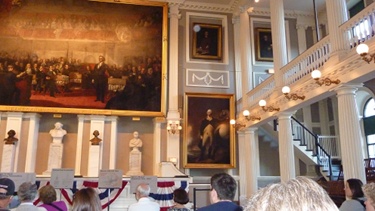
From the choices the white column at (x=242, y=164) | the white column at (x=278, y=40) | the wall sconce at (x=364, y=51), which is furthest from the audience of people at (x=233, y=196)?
the white column at (x=242, y=164)

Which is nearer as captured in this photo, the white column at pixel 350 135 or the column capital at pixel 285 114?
the white column at pixel 350 135

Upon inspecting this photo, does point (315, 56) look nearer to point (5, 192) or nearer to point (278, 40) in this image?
point (278, 40)

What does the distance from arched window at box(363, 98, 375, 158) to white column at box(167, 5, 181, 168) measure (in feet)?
27.9

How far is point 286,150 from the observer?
10.7 meters

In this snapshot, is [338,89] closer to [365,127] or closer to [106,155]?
[365,127]

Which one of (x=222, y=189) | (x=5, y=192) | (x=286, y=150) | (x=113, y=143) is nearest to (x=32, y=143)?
(x=113, y=143)

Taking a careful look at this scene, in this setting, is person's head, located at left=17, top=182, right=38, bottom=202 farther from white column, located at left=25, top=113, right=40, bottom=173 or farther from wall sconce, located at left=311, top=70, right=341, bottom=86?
white column, located at left=25, top=113, right=40, bottom=173

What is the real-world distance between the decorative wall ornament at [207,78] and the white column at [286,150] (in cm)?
513

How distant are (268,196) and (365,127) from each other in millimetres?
16120

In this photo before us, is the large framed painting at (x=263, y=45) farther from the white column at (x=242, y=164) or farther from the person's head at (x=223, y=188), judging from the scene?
the person's head at (x=223, y=188)

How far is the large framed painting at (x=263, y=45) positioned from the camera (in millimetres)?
16328

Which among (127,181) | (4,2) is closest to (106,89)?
(127,181)

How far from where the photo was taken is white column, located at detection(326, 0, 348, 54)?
822cm

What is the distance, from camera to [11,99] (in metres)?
13.2
